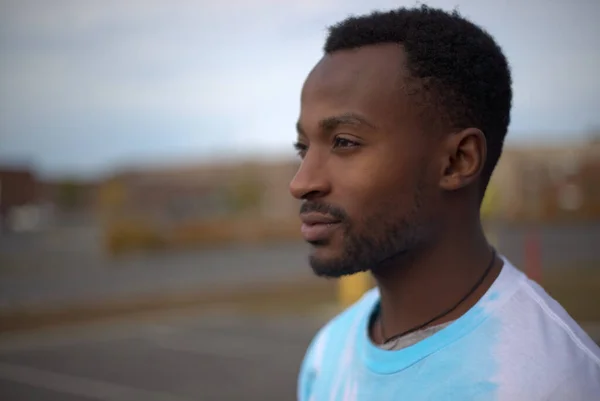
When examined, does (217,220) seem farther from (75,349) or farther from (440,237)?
(440,237)

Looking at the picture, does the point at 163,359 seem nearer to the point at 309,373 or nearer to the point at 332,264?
the point at 309,373

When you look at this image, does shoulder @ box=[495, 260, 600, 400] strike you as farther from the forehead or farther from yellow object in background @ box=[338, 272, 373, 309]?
yellow object in background @ box=[338, 272, 373, 309]

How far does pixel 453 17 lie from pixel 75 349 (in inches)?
323

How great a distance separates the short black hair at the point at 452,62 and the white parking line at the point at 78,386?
527cm

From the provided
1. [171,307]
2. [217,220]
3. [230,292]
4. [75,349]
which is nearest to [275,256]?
[217,220]

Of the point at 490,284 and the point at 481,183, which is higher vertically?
the point at 481,183

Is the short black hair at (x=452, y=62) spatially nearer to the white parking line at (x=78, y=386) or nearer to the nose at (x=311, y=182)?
the nose at (x=311, y=182)

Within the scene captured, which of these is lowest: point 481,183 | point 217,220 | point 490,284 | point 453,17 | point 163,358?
point 163,358

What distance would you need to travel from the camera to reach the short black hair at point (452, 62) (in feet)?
4.83

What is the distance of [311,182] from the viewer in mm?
1493

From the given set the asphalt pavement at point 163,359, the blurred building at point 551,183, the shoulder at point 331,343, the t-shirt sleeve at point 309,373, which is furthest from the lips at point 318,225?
the blurred building at point 551,183

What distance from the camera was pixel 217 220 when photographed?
26578 millimetres

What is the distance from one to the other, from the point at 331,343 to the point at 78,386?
5794 millimetres

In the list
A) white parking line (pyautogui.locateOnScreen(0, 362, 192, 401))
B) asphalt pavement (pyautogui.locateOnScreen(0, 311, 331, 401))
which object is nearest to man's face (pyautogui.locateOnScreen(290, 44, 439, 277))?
A: asphalt pavement (pyautogui.locateOnScreen(0, 311, 331, 401))
